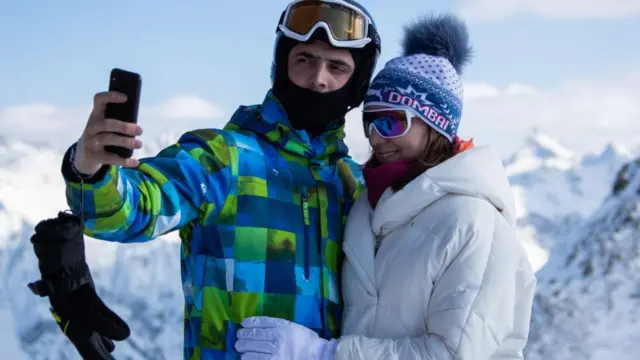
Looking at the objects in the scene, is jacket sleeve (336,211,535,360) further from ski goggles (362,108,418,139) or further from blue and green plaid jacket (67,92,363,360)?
ski goggles (362,108,418,139)

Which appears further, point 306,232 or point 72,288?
point 306,232

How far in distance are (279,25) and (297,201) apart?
86cm

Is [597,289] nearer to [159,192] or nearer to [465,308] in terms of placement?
[465,308]

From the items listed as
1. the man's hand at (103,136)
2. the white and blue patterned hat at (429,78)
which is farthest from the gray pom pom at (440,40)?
the man's hand at (103,136)

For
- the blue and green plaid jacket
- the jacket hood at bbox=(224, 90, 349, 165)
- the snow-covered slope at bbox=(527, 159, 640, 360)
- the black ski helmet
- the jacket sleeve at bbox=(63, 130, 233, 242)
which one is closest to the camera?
the jacket sleeve at bbox=(63, 130, 233, 242)

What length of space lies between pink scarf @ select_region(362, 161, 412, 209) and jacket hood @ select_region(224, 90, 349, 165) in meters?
0.23

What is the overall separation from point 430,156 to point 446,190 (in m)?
0.30

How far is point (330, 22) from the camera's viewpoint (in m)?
3.69

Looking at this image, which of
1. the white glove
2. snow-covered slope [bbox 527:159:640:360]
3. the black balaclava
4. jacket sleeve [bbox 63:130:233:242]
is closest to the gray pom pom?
the black balaclava

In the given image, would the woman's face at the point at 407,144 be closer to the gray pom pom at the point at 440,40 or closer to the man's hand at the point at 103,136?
the gray pom pom at the point at 440,40

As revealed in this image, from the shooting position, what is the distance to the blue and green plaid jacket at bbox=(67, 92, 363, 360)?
3.28 metres

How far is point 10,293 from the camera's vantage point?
196250 mm

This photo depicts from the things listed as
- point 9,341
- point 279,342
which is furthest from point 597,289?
point 9,341

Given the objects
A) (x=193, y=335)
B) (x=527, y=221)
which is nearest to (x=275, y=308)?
(x=193, y=335)
